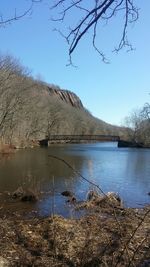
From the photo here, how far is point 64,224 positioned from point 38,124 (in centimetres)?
9186

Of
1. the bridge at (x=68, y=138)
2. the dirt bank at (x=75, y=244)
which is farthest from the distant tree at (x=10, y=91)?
the dirt bank at (x=75, y=244)

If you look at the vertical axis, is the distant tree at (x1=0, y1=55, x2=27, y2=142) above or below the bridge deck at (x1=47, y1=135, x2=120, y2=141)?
above

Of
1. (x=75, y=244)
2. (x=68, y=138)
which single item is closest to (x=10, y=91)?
(x=68, y=138)

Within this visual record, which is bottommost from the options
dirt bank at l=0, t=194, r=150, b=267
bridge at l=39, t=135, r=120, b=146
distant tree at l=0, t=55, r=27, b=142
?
dirt bank at l=0, t=194, r=150, b=267

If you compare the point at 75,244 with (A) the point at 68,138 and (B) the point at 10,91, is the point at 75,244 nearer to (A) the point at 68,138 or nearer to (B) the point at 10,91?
(B) the point at 10,91

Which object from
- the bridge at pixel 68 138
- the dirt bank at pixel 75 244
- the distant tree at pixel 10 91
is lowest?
the dirt bank at pixel 75 244

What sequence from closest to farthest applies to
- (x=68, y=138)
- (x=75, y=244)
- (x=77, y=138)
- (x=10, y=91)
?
(x=75, y=244) → (x=10, y=91) → (x=68, y=138) → (x=77, y=138)

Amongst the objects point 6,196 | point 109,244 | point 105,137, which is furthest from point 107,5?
point 105,137

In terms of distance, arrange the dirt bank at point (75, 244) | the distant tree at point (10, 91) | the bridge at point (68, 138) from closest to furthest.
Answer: the dirt bank at point (75, 244) → the distant tree at point (10, 91) → the bridge at point (68, 138)

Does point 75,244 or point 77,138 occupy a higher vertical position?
point 77,138

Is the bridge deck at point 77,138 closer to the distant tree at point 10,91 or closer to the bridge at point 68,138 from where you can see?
the bridge at point 68,138

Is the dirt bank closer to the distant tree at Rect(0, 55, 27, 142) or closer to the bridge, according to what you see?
the distant tree at Rect(0, 55, 27, 142)

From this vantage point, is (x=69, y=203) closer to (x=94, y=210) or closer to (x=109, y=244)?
Result: (x=94, y=210)

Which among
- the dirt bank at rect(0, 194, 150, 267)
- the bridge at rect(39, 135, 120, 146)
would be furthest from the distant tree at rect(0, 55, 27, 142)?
Result: the dirt bank at rect(0, 194, 150, 267)
